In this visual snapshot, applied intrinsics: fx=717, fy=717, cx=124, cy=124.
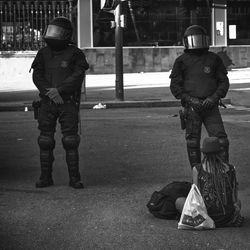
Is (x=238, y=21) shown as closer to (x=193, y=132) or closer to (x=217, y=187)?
(x=193, y=132)

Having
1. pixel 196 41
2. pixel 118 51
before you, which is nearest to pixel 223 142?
pixel 196 41

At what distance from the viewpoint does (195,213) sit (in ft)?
19.0

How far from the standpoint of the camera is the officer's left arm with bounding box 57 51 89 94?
741 centimetres

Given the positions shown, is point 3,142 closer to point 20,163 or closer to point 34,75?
point 20,163

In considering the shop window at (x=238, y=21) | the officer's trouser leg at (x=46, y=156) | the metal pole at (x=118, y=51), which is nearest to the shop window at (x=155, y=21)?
the shop window at (x=238, y=21)

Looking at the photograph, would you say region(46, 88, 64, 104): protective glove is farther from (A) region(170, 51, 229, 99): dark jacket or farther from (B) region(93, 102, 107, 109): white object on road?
(B) region(93, 102, 107, 109): white object on road

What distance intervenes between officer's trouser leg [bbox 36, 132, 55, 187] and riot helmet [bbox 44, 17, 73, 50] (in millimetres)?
953

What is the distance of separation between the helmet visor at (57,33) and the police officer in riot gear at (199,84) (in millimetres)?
1211

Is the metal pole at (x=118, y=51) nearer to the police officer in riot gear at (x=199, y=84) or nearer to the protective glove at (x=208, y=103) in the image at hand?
the police officer in riot gear at (x=199, y=84)

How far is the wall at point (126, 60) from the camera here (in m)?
28.3

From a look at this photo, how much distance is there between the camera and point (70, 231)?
592 centimetres

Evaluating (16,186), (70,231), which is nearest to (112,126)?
(16,186)

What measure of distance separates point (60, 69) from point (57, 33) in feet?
1.23

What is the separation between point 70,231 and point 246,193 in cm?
222
